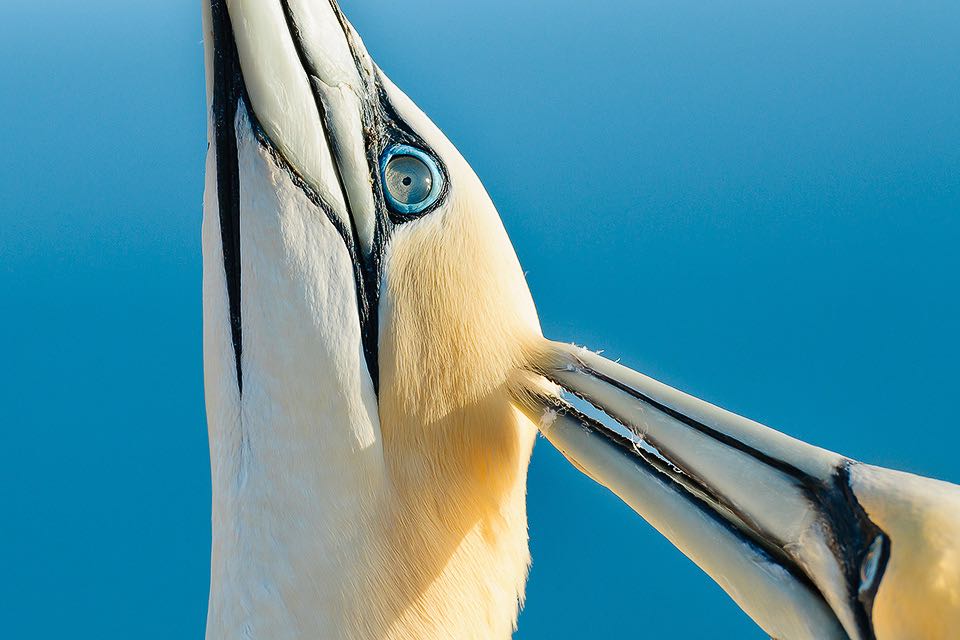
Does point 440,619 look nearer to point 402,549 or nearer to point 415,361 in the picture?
point 402,549

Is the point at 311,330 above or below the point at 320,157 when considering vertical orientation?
below

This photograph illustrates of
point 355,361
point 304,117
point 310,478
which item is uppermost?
point 304,117

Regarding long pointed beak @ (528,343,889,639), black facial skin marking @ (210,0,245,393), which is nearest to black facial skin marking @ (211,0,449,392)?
black facial skin marking @ (210,0,245,393)

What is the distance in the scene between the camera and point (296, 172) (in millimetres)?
897

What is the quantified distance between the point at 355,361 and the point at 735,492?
36 cm


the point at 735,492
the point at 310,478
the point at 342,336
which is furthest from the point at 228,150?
the point at 735,492

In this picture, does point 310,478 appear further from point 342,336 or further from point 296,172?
point 296,172

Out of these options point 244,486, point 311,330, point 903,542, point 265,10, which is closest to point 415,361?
point 311,330

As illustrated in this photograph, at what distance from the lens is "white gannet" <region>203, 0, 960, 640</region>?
895 mm

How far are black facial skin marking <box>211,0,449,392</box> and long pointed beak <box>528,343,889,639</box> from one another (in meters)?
0.19

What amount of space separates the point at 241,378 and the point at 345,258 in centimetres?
15

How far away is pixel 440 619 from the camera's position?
39.2 inches

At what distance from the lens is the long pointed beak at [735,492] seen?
0.67 m

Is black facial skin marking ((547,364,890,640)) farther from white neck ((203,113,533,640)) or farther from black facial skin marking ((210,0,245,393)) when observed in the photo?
black facial skin marking ((210,0,245,393))
